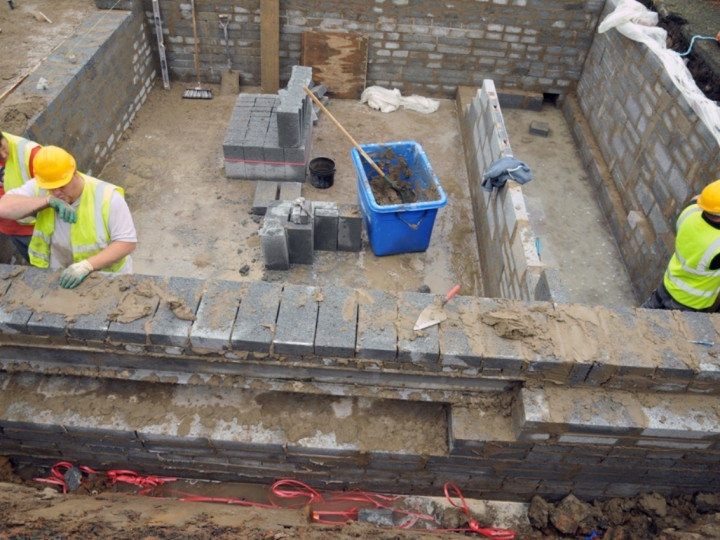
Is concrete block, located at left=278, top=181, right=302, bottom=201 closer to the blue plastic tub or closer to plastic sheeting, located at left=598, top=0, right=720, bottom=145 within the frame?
the blue plastic tub

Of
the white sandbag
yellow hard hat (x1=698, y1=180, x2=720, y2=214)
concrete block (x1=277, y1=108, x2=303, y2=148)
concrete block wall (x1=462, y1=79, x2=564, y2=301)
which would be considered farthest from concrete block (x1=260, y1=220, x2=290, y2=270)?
the white sandbag

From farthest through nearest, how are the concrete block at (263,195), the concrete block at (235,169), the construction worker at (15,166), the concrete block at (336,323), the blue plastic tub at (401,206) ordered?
the concrete block at (235,169), the concrete block at (263,195), the blue plastic tub at (401,206), the construction worker at (15,166), the concrete block at (336,323)

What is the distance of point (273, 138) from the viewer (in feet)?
20.8

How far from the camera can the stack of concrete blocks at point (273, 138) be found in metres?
6.02

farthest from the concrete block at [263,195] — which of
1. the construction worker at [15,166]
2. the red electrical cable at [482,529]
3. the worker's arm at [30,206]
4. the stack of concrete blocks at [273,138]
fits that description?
the red electrical cable at [482,529]

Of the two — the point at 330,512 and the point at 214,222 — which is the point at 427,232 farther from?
the point at 330,512

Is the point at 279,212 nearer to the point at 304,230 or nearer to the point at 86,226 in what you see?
the point at 304,230

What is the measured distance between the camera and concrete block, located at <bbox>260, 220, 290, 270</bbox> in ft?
17.0

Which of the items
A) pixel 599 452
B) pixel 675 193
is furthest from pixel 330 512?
pixel 675 193

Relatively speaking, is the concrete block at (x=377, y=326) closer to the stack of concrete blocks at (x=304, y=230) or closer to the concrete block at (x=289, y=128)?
the stack of concrete blocks at (x=304, y=230)

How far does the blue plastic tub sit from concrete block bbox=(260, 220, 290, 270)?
3.17 ft

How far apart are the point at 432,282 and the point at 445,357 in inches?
107

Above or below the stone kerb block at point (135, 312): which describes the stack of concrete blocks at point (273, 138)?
below

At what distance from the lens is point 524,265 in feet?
14.1
